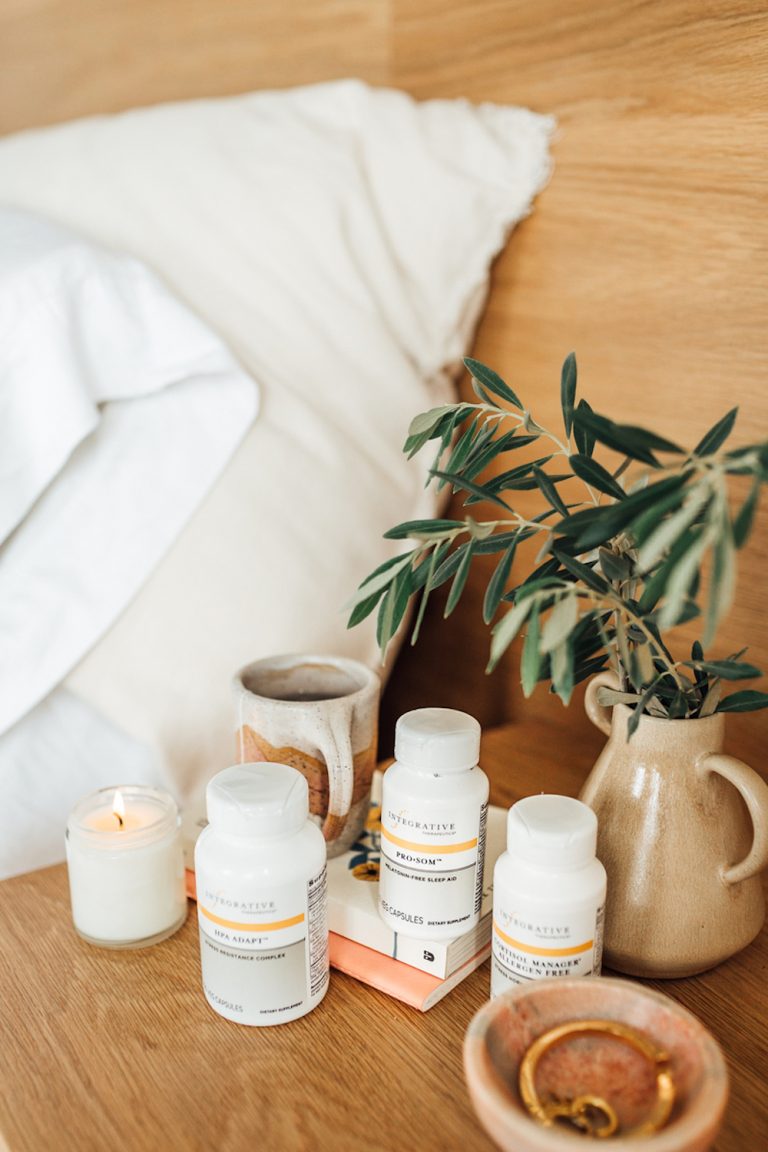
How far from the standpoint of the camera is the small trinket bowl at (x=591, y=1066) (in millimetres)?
384

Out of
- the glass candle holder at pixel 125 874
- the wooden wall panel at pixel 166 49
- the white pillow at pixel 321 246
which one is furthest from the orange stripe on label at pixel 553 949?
the wooden wall panel at pixel 166 49

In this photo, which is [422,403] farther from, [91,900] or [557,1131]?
[557,1131]

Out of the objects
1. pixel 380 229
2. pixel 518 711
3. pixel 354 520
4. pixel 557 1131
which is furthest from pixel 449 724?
pixel 380 229

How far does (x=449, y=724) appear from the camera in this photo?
56cm

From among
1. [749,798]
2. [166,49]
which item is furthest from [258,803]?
[166,49]

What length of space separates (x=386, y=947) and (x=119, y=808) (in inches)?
7.5

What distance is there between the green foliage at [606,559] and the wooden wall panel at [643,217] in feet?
0.92

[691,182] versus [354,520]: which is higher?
[691,182]

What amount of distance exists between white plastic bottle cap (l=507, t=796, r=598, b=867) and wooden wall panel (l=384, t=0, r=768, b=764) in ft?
1.14

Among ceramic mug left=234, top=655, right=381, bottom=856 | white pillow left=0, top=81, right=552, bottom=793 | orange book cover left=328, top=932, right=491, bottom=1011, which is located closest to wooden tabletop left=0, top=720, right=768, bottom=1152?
orange book cover left=328, top=932, right=491, bottom=1011

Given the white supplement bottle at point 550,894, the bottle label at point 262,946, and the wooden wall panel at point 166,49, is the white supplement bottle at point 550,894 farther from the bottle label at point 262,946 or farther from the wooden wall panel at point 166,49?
the wooden wall panel at point 166,49

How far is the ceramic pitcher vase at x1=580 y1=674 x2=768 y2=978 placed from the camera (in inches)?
21.4

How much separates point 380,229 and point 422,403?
169mm

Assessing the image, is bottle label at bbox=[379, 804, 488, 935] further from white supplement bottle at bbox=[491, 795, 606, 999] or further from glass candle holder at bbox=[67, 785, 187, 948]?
glass candle holder at bbox=[67, 785, 187, 948]
